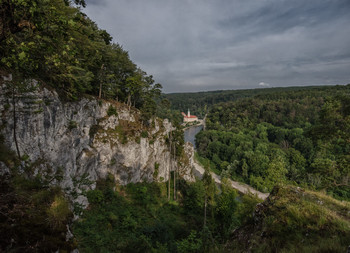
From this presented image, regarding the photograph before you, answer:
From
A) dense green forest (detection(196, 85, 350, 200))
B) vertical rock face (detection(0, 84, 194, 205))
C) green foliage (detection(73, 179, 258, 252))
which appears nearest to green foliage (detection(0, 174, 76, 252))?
vertical rock face (detection(0, 84, 194, 205))

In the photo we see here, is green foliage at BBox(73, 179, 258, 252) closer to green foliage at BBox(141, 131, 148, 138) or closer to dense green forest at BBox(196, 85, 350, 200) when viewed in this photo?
green foliage at BBox(141, 131, 148, 138)

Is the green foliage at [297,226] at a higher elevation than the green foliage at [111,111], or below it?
below

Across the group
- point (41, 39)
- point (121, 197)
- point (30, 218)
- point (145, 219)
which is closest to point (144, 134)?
point (121, 197)

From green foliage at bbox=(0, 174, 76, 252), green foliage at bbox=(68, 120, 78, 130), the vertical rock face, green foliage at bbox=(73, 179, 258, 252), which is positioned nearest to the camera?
green foliage at bbox=(0, 174, 76, 252)

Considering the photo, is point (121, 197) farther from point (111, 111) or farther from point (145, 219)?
point (111, 111)

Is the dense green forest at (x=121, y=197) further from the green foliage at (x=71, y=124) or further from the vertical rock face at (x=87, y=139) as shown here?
the green foliage at (x=71, y=124)

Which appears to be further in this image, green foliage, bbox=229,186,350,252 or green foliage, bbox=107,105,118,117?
green foliage, bbox=107,105,118,117

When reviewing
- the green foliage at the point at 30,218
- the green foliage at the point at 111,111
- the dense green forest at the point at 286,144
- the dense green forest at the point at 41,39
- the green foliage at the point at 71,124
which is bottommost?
the dense green forest at the point at 286,144

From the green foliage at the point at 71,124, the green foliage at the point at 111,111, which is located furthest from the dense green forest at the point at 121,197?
the green foliage at the point at 111,111
